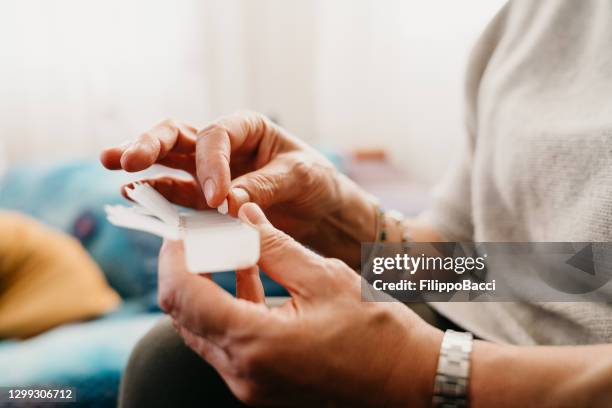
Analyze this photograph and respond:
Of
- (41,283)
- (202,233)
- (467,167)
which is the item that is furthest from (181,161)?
(41,283)

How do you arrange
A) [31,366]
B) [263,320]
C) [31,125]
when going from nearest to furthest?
[263,320] → [31,366] → [31,125]

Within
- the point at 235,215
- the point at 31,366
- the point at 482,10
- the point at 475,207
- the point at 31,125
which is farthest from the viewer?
the point at 31,125

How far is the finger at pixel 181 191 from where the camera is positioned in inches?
23.2

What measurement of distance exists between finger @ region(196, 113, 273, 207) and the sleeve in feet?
0.89

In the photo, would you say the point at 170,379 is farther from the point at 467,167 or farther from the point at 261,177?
the point at 467,167

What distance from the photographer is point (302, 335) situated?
1.10 feet

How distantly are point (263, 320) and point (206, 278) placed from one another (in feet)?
0.17

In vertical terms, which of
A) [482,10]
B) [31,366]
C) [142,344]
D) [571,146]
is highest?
[482,10]

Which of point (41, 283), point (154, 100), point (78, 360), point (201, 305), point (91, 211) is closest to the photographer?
point (201, 305)

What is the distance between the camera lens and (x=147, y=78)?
5.82 ft

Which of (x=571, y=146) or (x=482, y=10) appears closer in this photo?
(x=571, y=146)

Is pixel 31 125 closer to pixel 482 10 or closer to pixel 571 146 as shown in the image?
pixel 482 10

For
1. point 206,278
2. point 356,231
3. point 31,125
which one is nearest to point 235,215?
point 206,278

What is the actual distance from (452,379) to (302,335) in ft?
0.39
